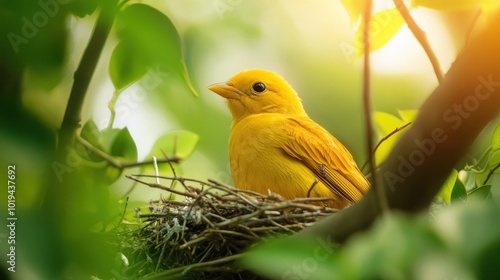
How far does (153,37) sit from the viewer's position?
3.94 ft

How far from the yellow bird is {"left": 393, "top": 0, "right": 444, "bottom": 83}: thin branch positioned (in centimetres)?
179

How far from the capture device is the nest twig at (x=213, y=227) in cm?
320

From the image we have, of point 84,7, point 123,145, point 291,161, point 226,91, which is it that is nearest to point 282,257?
point 84,7

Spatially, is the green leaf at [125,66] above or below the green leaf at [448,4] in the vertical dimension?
below

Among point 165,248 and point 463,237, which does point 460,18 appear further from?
point 463,237

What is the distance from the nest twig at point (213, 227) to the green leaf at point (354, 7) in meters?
1.55

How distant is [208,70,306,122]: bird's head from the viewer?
530cm

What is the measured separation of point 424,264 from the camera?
0.76 meters

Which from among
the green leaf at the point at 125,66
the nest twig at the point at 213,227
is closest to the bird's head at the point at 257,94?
the nest twig at the point at 213,227

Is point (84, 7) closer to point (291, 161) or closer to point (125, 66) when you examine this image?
point (125, 66)

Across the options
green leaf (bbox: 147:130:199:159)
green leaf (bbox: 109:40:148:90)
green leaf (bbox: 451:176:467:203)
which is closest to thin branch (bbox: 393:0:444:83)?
green leaf (bbox: 109:40:148:90)

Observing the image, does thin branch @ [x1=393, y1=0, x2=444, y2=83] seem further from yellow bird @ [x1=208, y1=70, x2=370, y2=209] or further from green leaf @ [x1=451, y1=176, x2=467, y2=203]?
yellow bird @ [x1=208, y1=70, x2=370, y2=209]

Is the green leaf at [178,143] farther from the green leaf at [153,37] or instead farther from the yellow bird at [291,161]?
the green leaf at [153,37]

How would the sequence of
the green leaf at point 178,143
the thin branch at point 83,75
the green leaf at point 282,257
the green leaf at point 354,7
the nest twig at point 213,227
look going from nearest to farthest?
the green leaf at point 282,257, the thin branch at point 83,75, the green leaf at point 354,7, the nest twig at point 213,227, the green leaf at point 178,143
